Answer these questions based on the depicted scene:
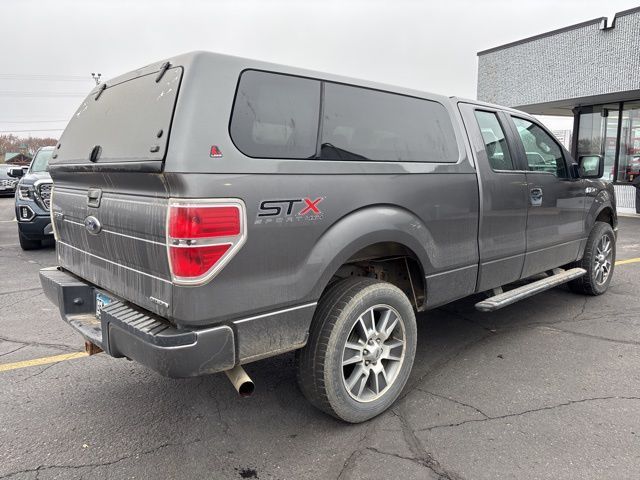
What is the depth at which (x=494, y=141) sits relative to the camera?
392 centimetres

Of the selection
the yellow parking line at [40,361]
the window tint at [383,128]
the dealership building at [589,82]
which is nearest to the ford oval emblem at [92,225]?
the window tint at [383,128]

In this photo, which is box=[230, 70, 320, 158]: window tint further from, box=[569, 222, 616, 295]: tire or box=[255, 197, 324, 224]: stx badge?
box=[569, 222, 616, 295]: tire

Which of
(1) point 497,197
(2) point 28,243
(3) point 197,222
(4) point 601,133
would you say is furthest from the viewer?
(4) point 601,133

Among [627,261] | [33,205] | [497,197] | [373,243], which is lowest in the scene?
[627,261]

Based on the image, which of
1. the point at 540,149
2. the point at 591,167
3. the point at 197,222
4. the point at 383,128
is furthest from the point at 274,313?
the point at 591,167

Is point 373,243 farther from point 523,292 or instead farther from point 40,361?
point 40,361

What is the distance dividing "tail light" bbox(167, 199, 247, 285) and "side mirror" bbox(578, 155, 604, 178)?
3.96 metres

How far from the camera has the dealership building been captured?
13383 millimetres

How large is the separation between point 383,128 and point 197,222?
4.72 feet

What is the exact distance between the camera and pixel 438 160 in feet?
11.0

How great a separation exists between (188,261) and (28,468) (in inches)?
55.9

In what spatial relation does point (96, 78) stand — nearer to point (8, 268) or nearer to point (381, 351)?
point (8, 268)

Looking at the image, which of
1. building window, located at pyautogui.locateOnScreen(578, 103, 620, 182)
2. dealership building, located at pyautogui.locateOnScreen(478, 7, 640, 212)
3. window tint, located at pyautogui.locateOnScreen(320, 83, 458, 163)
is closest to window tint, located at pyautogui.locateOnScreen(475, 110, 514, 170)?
window tint, located at pyautogui.locateOnScreen(320, 83, 458, 163)

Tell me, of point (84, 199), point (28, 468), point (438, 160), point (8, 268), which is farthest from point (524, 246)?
point (8, 268)
